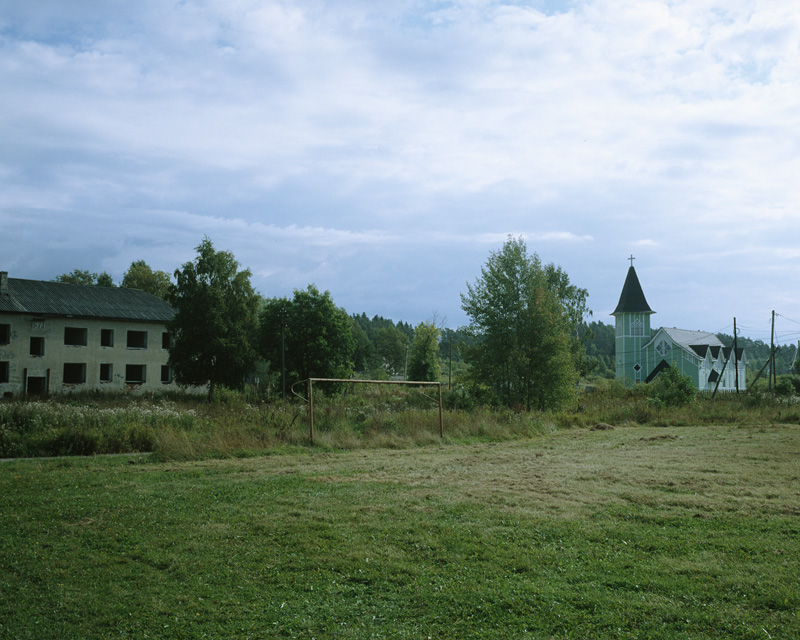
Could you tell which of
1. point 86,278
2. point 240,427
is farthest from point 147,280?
point 240,427

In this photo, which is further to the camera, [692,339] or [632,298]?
[692,339]

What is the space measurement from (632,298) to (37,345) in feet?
208

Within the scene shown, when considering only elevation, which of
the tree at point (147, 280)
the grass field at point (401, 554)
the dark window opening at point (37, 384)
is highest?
the tree at point (147, 280)

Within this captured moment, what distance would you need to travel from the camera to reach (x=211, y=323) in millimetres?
36469

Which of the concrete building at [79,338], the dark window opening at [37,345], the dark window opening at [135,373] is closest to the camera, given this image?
the concrete building at [79,338]

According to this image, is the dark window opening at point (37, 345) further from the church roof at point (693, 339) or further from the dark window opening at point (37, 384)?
the church roof at point (693, 339)

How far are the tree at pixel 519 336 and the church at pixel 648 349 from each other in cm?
4545

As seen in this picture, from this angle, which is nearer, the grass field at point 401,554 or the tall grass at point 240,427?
the grass field at point 401,554

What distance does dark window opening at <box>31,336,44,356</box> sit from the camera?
40844mm

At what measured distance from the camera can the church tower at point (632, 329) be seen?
240 ft

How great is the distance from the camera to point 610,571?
226 inches

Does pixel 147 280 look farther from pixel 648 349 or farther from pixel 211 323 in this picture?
pixel 648 349

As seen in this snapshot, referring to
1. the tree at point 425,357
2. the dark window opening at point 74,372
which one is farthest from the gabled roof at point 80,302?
the tree at point 425,357

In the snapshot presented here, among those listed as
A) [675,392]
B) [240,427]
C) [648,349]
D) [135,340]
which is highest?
[648,349]
